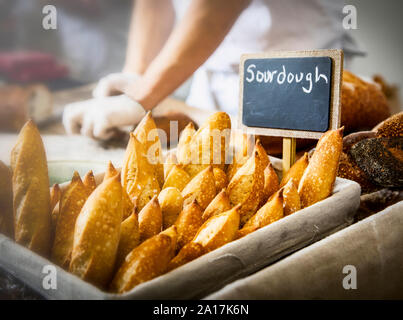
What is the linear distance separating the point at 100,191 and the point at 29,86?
2.61 feet

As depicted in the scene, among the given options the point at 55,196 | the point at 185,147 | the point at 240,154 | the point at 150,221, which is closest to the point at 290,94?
the point at 240,154

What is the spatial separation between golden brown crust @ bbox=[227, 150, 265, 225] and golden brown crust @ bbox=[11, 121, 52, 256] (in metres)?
0.41

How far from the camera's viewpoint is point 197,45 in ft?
5.29

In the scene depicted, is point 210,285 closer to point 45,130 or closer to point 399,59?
point 45,130

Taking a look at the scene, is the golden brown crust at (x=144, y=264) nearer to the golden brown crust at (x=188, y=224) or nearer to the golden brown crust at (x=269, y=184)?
the golden brown crust at (x=188, y=224)

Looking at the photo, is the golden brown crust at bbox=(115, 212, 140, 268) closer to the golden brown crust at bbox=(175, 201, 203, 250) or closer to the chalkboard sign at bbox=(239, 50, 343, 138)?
the golden brown crust at bbox=(175, 201, 203, 250)

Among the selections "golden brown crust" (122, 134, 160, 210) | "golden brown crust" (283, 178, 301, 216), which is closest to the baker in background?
"golden brown crust" (122, 134, 160, 210)

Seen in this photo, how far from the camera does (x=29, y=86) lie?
1.29m

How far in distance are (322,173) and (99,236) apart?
54 cm

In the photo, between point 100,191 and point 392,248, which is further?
point 392,248

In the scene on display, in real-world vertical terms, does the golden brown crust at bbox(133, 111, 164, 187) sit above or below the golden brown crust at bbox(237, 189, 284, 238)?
above

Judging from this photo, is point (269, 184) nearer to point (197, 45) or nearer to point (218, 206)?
point (218, 206)

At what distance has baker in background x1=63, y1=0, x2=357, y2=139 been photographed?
4.96 feet
